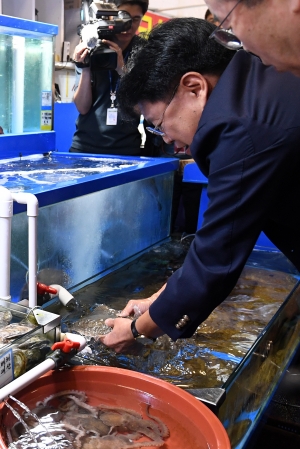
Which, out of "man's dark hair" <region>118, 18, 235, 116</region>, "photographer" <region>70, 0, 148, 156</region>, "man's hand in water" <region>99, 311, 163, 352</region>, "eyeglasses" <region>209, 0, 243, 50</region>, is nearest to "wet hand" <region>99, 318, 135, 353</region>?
"man's hand in water" <region>99, 311, 163, 352</region>

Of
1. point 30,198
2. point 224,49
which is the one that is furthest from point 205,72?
point 30,198

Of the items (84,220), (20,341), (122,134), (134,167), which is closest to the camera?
(20,341)

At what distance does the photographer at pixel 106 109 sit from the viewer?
2.38 m

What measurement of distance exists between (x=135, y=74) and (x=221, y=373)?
2.47ft

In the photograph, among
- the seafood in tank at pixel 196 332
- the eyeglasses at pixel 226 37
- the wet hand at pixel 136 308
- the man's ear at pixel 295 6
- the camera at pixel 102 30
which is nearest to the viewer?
the man's ear at pixel 295 6

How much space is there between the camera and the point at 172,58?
107 centimetres

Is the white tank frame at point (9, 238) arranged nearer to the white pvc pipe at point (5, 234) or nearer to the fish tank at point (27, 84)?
the white pvc pipe at point (5, 234)

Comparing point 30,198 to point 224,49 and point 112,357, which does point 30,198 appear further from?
point 224,49

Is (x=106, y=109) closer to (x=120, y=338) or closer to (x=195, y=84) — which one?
(x=195, y=84)

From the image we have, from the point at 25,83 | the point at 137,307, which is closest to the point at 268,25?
the point at 137,307

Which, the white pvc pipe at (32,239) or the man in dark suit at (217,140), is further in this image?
the white pvc pipe at (32,239)

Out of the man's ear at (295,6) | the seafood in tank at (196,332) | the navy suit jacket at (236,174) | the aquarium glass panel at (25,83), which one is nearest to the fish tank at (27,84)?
the aquarium glass panel at (25,83)

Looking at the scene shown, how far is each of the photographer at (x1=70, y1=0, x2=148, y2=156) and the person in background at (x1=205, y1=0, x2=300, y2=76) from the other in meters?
1.65

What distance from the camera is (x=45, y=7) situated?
4.48m
